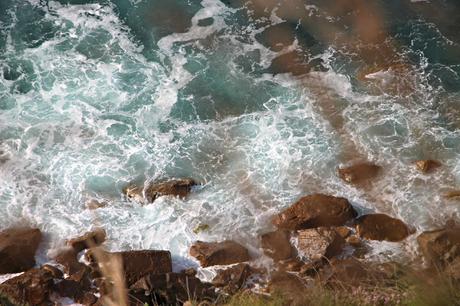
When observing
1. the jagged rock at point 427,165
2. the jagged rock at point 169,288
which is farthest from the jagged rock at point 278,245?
the jagged rock at point 427,165

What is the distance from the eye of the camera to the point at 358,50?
16844mm

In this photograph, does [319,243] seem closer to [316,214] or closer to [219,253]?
[316,214]

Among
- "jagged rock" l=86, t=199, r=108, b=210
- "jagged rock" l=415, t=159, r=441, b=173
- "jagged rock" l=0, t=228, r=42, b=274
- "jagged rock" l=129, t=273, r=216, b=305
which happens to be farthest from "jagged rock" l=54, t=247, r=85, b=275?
"jagged rock" l=415, t=159, r=441, b=173

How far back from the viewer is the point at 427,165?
13.2 metres

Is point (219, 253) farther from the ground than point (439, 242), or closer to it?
closer to it

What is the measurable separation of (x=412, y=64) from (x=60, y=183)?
11.2 m

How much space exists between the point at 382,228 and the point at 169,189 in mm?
5283

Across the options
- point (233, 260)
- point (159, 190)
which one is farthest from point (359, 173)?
point (159, 190)

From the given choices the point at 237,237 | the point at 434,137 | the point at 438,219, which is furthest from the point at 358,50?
the point at 237,237

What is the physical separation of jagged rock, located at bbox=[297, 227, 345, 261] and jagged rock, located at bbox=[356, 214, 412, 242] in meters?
0.64

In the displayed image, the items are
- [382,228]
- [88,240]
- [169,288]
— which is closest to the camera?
[169,288]

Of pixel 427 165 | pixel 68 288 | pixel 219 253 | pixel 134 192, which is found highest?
pixel 427 165

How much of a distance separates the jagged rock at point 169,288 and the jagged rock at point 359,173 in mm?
4656

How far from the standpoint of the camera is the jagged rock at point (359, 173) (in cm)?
1315
